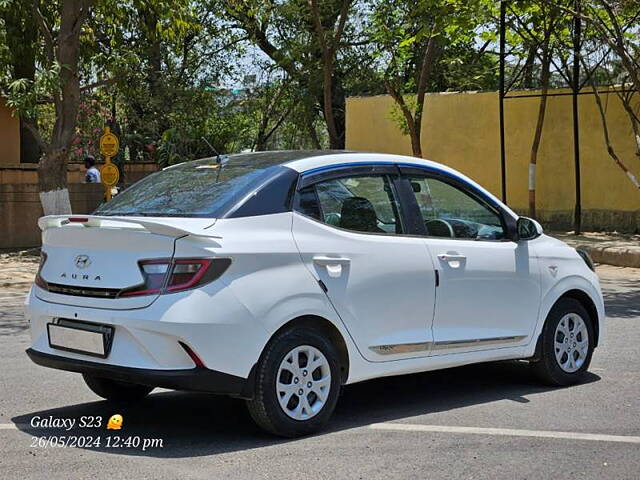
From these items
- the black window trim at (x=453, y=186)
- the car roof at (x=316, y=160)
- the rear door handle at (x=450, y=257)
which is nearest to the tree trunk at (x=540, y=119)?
the black window trim at (x=453, y=186)

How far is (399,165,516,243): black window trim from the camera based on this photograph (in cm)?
648

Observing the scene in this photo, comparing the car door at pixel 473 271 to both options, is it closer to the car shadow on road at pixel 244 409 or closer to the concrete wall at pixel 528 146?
the car shadow on road at pixel 244 409

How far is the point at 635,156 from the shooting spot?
20.4 m

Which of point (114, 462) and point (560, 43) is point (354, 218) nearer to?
point (114, 462)

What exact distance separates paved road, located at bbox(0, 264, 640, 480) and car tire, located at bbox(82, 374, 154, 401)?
0.28 ft

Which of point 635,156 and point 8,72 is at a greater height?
point 8,72

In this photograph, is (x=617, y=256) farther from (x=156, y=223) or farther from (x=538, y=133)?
(x=156, y=223)

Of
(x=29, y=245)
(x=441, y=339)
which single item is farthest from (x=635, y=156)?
(x=441, y=339)

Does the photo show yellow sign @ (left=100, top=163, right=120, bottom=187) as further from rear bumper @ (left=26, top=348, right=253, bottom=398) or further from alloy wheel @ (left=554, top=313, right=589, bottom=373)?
rear bumper @ (left=26, top=348, right=253, bottom=398)

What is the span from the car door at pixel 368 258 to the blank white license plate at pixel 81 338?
1215 mm

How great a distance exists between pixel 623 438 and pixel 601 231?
1578 centimetres

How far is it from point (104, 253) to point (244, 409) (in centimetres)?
151

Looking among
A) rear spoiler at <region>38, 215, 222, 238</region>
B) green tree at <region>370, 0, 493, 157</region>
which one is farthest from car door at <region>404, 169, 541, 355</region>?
green tree at <region>370, 0, 493, 157</region>

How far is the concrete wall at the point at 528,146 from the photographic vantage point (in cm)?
2070
